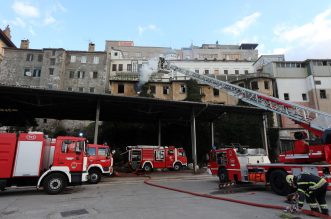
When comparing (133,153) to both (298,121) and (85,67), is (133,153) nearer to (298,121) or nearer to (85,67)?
(298,121)

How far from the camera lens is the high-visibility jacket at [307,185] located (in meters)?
6.73

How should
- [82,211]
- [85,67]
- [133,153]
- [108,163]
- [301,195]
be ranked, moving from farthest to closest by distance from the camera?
1. [85,67]
2. [133,153]
3. [108,163]
4. [82,211]
5. [301,195]

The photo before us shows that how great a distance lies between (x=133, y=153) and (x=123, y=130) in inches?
481

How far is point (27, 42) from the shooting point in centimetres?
5056

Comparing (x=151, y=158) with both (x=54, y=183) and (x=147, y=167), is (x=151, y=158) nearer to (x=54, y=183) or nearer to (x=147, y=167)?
(x=147, y=167)

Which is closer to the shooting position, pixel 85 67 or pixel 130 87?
pixel 130 87

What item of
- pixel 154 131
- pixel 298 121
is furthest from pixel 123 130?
pixel 298 121

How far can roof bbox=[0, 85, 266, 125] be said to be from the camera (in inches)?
789

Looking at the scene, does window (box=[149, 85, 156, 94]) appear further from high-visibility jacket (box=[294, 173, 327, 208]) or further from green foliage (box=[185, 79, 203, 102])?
high-visibility jacket (box=[294, 173, 327, 208])

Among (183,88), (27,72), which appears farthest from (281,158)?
(27,72)

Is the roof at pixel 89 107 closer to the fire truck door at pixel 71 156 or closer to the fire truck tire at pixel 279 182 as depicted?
the fire truck door at pixel 71 156

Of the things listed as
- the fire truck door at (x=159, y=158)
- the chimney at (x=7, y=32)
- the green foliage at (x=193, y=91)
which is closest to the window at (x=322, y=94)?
the green foliage at (x=193, y=91)

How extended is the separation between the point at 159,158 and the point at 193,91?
61.3 ft

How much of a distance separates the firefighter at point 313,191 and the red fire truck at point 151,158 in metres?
18.9
